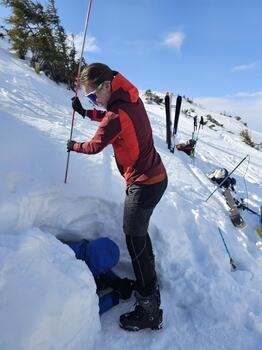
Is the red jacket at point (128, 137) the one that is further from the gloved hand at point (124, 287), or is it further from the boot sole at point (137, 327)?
the boot sole at point (137, 327)

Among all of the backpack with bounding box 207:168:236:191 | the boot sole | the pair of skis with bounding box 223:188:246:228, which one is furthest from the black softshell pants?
the backpack with bounding box 207:168:236:191

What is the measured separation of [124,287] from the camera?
3027 millimetres

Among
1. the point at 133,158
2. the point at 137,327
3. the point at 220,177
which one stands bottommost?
the point at 137,327

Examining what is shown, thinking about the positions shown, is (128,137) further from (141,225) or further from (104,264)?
(104,264)

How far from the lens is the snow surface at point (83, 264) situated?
79.4 inches

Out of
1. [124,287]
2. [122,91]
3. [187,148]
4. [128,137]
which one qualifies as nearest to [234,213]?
[124,287]

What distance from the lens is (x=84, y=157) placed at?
13.6 ft

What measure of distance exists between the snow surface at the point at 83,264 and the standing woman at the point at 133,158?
0.26 meters

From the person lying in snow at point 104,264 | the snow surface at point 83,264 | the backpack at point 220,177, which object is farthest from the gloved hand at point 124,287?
the backpack at point 220,177

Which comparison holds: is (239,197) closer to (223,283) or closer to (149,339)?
(223,283)

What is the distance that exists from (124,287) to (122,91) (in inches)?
72.8

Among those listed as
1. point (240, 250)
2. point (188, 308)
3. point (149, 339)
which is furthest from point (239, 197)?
point (149, 339)

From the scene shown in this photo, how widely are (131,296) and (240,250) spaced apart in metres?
1.68

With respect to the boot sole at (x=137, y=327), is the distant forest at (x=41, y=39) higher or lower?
higher
